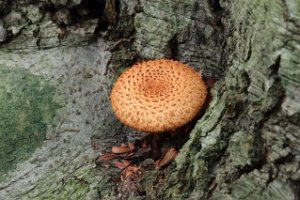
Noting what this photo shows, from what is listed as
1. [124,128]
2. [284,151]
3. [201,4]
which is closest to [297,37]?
[284,151]

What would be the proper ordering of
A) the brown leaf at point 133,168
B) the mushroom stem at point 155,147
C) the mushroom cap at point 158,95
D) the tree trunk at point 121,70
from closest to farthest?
Answer: the tree trunk at point 121,70, the mushroom cap at point 158,95, the brown leaf at point 133,168, the mushroom stem at point 155,147

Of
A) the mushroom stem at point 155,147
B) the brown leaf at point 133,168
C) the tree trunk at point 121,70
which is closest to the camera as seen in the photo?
the tree trunk at point 121,70

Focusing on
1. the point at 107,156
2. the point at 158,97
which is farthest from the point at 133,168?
the point at 158,97

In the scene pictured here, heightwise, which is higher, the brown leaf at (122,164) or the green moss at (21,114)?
the green moss at (21,114)

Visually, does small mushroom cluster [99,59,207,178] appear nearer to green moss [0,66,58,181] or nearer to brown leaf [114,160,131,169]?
brown leaf [114,160,131,169]

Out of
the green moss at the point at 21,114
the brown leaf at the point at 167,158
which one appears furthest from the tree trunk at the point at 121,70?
the brown leaf at the point at 167,158

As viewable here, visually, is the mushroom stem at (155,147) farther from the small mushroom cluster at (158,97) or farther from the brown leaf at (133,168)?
the brown leaf at (133,168)

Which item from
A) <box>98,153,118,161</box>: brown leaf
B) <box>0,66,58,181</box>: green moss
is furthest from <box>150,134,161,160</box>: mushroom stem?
<box>0,66,58,181</box>: green moss

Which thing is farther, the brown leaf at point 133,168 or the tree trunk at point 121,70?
the brown leaf at point 133,168
